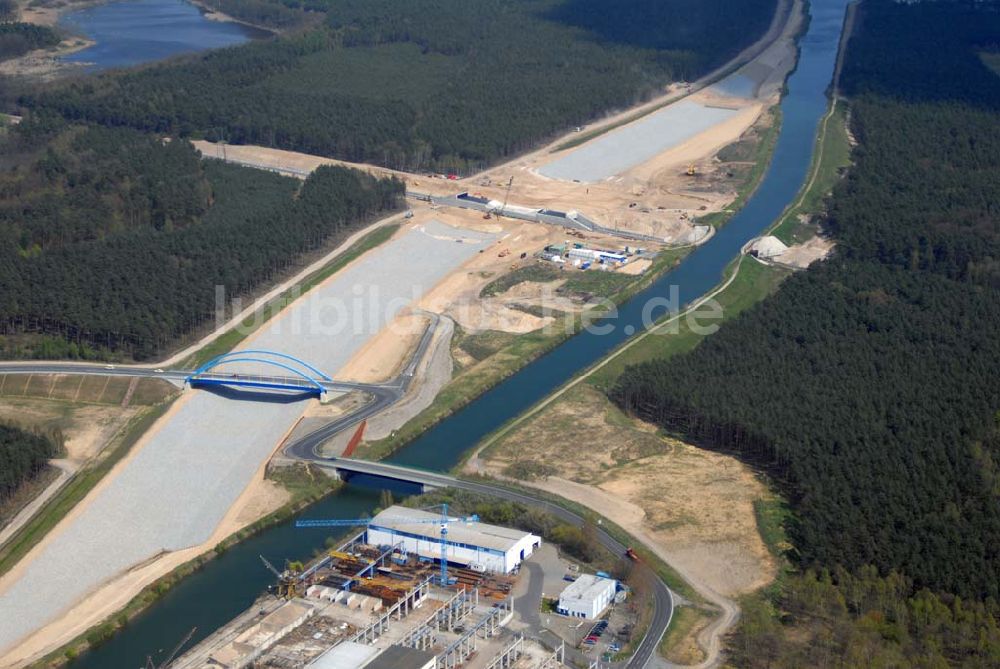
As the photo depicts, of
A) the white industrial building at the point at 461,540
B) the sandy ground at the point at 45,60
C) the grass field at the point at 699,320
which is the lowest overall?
the sandy ground at the point at 45,60

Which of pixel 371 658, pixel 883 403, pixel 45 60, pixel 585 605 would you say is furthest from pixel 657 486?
pixel 45 60

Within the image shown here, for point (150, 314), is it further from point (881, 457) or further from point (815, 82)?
point (815, 82)

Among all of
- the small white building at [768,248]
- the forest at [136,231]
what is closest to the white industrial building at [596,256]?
the small white building at [768,248]

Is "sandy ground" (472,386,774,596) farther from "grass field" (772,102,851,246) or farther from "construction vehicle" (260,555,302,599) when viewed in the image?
"grass field" (772,102,851,246)

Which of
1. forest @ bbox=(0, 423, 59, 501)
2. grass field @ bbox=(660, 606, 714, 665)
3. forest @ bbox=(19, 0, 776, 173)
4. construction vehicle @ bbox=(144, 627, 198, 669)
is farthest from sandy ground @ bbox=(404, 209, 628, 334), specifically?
construction vehicle @ bbox=(144, 627, 198, 669)

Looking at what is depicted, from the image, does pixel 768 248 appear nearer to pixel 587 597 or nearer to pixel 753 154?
→ pixel 753 154

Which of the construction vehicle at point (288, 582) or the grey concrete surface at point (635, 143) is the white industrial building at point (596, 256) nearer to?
the grey concrete surface at point (635, 143)
